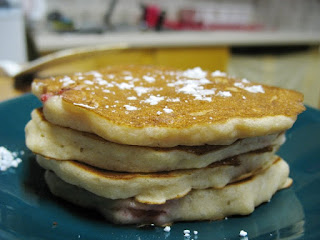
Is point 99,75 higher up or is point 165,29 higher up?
point 99,75

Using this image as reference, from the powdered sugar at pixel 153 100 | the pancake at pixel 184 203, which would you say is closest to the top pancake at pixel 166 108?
the powdered sugar at pixel 153 100

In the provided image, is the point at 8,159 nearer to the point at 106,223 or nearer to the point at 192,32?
the point at 106,223

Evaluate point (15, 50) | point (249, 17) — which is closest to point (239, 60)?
point (249, 17)

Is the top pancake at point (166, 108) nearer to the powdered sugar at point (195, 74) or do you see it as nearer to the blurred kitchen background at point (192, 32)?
the powdered sugar at point (195, 74)

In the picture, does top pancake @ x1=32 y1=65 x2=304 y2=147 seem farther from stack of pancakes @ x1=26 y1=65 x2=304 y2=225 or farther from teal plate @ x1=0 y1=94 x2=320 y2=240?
teal plate @ x1=0 y1=94 x2=320 y2=240

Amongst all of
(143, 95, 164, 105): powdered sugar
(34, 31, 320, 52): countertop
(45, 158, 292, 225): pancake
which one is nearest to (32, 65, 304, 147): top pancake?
(143, 95, 164, 105): powdered sugar

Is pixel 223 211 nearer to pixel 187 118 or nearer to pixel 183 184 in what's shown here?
pixel 183 184

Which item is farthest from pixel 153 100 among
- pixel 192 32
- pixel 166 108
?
pixel 192 32
